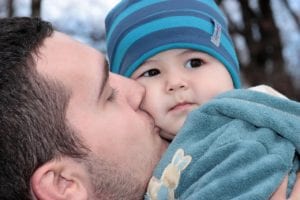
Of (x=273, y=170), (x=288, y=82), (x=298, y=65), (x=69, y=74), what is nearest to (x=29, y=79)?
(x=69, y=74)

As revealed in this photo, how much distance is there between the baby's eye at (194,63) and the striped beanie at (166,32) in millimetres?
51

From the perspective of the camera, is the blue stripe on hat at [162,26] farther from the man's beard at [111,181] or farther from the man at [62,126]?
the man's beard at [111,181]

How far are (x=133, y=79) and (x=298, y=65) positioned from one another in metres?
8.22

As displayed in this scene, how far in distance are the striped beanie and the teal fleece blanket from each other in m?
0.53

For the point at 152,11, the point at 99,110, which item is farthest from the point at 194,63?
the point at 99,110

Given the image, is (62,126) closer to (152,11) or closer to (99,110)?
(99,110)

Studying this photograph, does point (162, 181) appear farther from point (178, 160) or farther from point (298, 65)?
point (298, 65)

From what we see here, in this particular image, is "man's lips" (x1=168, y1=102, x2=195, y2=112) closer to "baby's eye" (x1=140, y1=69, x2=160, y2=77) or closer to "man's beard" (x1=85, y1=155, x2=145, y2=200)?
"baby's eye" (x1=140, y1=69, x2=160, y2=77)

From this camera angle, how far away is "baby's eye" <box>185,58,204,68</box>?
2623 millimetres

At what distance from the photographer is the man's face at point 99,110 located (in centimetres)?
217

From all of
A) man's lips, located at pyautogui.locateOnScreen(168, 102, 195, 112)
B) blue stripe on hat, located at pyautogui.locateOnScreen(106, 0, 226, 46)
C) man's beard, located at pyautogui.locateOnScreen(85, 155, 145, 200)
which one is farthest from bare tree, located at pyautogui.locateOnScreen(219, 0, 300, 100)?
man's beard, located at pyautogui.locateOnScreen(85, 155, 145, 200)

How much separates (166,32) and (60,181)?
0.91 m

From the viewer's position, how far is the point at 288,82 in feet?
32.3

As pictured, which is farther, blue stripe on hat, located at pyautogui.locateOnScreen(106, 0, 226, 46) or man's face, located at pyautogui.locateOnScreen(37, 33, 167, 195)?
blue stripe on hat, located at pyautogui.locateOnScreen(106, 0, 226, 46)
